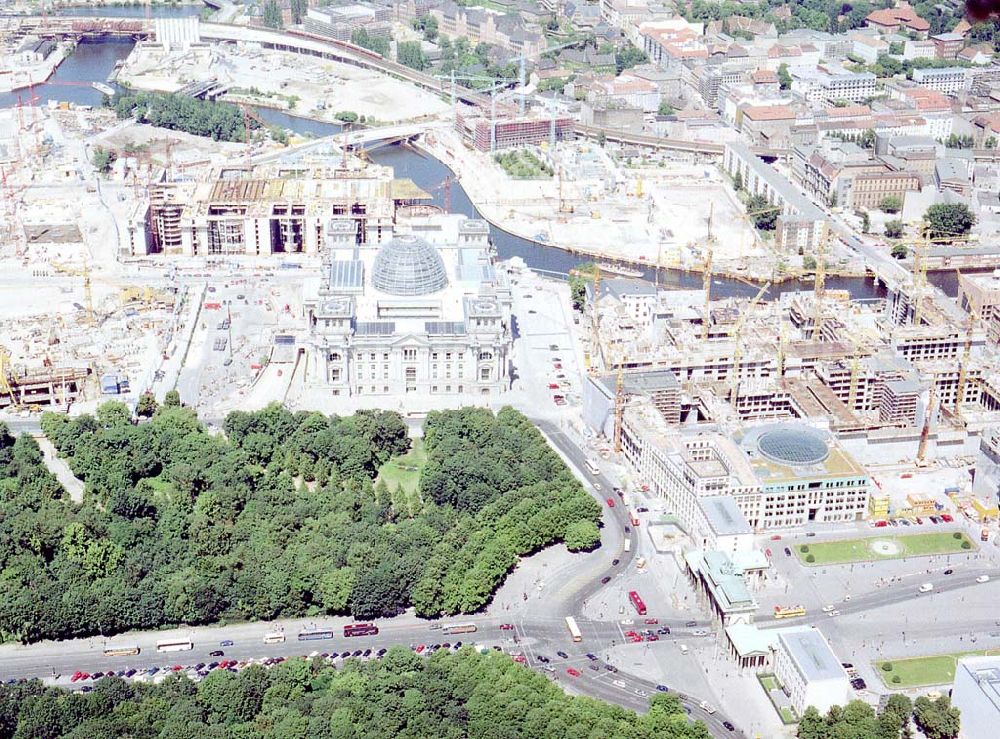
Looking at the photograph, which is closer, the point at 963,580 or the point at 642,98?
the point at 963,580

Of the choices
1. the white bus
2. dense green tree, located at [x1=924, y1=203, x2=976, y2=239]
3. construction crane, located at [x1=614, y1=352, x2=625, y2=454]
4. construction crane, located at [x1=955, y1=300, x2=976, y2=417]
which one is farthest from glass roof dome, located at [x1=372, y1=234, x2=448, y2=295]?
dense green tree, located at [x1=924, y1=203, x2=976, y2=239]

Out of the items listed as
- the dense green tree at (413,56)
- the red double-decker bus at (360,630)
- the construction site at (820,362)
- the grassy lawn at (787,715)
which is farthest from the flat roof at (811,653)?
the dense green tree at (413,56)

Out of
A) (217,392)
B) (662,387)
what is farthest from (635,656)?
(217,392)

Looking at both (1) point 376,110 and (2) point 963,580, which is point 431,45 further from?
(2) point 963,580

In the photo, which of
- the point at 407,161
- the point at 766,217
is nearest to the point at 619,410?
the point at 766,217

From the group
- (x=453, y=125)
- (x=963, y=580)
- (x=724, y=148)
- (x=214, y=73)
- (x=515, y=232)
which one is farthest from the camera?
(x=214, y=73)

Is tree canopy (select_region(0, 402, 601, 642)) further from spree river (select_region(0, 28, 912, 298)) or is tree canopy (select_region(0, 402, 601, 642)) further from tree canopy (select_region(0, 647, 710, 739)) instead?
spree river (select_region(0, 28, 912, 298))

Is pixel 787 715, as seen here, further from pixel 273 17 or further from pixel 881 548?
pixel 273 17

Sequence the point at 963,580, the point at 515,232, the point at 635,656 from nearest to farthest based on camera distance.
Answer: the point at 635,656 < the point at 963,580 < the point at 515,232
